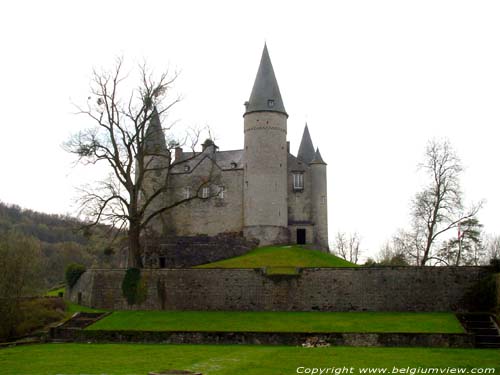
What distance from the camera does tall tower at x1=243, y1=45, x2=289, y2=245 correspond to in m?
46.3

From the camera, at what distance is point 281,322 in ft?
93.1

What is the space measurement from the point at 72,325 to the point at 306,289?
37.7ft

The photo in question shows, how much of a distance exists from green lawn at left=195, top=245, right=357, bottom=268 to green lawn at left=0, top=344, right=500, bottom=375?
54.2ft

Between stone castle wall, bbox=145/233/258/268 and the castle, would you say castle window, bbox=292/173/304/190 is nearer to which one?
the castle

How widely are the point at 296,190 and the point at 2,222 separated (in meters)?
42.1

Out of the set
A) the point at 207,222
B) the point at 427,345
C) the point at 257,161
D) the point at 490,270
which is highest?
the point at 257,161

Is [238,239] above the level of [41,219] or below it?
below

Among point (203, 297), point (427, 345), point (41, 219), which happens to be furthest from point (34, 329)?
point (41, 219)

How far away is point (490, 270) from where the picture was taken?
1172 inches

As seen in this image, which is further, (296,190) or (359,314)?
(296,190)

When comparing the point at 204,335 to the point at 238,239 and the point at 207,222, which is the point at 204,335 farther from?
the point at 207,222

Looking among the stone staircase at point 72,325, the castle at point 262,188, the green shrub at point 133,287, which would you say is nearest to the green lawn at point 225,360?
the stone staircase at point 72,325

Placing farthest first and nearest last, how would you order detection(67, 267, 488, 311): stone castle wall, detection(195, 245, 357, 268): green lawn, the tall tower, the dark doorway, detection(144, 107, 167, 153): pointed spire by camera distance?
1. the dark doorway
2. the tall tower
3. detection(195, 245, 357, 268): green lawn
4. detection(144, 107, 167, 153): pointed spire
5. detection(67, 267, 488, 311): stone castle wall

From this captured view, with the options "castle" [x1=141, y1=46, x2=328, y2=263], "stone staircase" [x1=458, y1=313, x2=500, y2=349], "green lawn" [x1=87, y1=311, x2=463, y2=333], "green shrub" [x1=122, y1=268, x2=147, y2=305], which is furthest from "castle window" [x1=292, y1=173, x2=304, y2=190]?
"stone staircase" [x1=458, y1=313, x2=500, y2=349]
